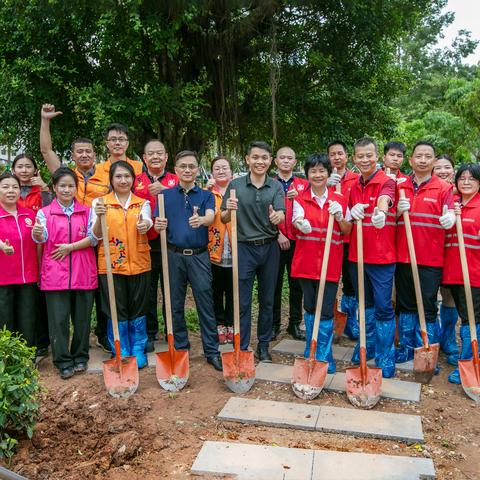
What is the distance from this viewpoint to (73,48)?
7180mm

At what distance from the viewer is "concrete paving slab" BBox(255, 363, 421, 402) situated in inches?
163

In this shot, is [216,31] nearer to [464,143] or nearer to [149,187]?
[149,187]

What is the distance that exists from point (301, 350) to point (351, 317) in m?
0.79

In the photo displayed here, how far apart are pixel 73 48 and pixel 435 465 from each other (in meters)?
6.62

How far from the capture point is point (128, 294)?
15.4 feet

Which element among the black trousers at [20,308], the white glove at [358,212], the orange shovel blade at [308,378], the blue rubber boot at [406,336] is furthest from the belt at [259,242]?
the black trousers at [20,308]

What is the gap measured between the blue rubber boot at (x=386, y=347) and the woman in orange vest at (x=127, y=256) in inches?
81.7

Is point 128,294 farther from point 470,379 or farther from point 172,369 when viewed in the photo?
point 470,379

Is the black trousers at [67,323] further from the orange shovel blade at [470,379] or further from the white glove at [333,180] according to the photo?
the orange shovel blade at [470,379]

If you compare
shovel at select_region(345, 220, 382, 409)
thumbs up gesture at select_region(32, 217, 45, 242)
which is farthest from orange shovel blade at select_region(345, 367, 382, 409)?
thumbs up gesture at select_region(32, 217, 45, 242)

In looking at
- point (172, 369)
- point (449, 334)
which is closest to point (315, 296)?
point (172, 369)

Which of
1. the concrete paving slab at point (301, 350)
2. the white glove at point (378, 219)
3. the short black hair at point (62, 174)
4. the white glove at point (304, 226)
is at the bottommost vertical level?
the concrete paving slab at point (301, 350)

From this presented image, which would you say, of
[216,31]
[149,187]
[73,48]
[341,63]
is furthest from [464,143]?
[149,187]

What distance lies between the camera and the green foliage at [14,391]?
310 centimetres
